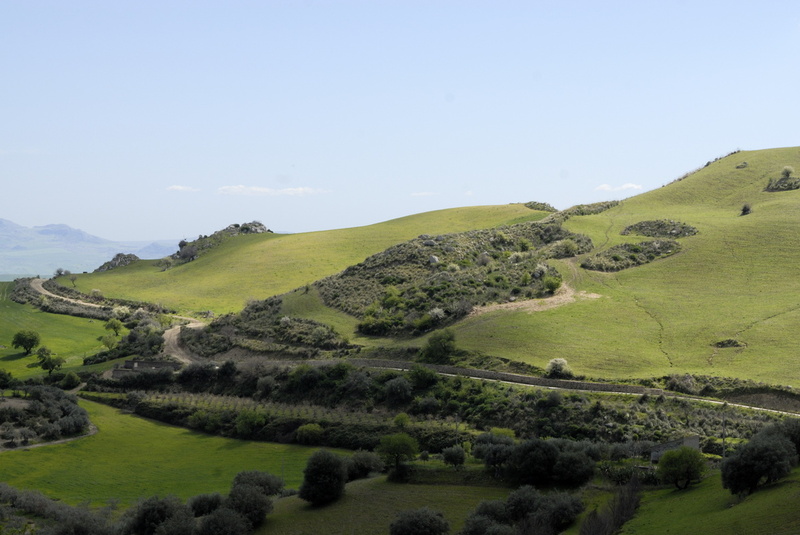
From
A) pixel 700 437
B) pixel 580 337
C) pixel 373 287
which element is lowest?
pixel 700 437

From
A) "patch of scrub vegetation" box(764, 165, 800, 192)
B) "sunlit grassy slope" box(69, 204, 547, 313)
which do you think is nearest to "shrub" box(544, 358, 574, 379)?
"sunlit grassy slope" box(69, 204, 547, 313)

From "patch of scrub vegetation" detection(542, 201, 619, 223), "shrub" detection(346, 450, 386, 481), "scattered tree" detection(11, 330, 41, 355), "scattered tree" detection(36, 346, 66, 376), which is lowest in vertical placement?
"shrub" detection(346, 450, 386, 481)

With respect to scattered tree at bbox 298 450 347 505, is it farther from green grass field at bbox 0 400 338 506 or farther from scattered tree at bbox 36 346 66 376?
scattered tree at bbox 36 346 66 376

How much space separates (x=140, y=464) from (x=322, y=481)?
21130 mm

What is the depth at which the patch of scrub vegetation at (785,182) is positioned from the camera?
114m

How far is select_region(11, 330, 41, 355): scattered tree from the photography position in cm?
9806

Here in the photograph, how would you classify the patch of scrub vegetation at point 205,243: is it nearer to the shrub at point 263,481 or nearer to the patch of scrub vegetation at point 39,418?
the patch of scrub vegetation at point 39,418

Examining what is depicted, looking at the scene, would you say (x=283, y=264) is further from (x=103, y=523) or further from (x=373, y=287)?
(x=103, y=523)

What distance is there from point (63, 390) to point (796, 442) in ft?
229

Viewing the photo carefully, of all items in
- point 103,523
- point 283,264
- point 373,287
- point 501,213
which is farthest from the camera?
point 501,213

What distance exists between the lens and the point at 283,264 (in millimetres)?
140375

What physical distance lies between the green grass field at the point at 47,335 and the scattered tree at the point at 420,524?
64.2m

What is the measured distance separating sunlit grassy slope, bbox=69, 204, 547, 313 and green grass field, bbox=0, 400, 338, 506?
5226 cm

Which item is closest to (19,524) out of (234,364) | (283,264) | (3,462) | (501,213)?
(3,462)
